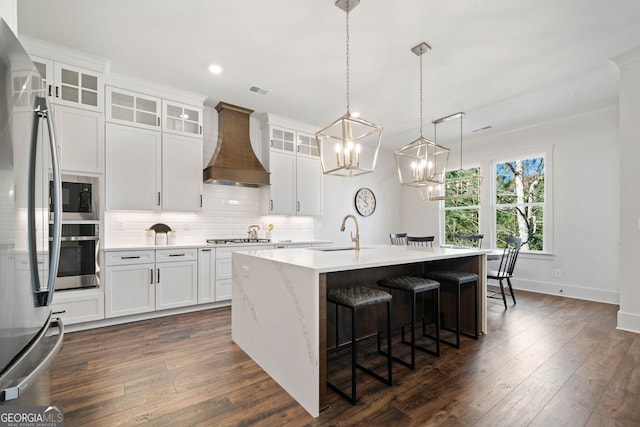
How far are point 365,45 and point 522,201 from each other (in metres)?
4.30

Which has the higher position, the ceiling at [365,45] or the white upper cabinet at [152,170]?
the ceiling at [365,45]

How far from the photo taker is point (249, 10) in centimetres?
252

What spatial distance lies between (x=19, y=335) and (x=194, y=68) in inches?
126

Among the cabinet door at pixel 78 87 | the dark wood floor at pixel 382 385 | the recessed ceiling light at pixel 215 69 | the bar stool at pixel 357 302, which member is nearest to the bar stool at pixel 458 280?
the dark wood floor at pixel 382 385

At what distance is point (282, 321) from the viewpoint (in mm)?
2170

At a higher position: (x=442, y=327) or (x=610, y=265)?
(x=610, y=265)

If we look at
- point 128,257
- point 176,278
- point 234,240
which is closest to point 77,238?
point 128,257

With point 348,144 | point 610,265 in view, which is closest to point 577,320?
point 610,265

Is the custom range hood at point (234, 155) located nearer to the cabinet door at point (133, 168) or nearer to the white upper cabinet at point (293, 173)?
the white upper cabinet at point (293, 173)

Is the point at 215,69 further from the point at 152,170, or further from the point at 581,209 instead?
the point at 581,209

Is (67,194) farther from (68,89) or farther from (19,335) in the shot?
(19,335)

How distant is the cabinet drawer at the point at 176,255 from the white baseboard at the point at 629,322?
16.2ft

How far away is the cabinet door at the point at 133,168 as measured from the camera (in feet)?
11.7

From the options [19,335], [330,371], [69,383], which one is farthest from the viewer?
[330,371]
